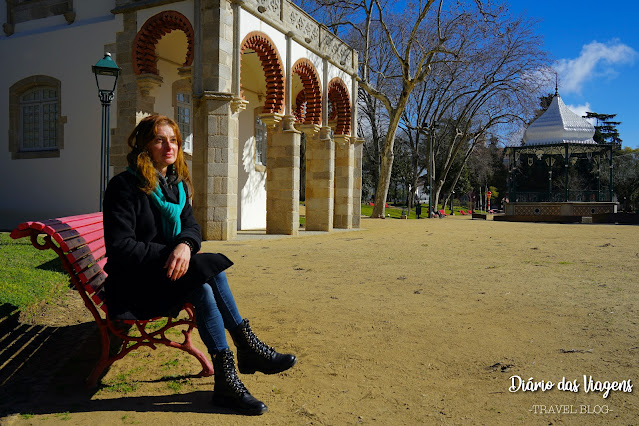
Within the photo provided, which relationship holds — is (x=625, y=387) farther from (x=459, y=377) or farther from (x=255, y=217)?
(x=255, y=217)

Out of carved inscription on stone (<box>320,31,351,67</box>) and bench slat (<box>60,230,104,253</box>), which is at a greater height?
carved inscription on stone (<box>320,31,351,67</box>)

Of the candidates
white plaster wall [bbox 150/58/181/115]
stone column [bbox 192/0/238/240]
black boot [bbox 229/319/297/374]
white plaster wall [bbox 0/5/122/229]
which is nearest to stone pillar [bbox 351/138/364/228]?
white plaster wall [bbox 150/58/181/115]

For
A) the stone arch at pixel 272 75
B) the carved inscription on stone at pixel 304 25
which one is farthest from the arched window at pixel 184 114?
the carved inscription on stone at pixel 304 25

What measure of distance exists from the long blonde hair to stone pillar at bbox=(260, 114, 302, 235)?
1129cm

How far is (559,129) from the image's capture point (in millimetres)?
31750

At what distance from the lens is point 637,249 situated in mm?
10359

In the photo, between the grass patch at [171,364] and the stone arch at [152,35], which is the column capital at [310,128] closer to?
the stone arch at [152,35]

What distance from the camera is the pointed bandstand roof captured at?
103 ft

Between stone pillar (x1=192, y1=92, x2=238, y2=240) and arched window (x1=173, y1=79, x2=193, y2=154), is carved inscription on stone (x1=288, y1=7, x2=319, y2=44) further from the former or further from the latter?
stone pillar (x1=192, y1=92, x2=238, y2=240)

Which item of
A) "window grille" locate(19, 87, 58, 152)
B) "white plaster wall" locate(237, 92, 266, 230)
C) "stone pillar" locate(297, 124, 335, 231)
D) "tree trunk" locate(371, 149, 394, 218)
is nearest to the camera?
"window grille" locate(19, 87, 58, 152)

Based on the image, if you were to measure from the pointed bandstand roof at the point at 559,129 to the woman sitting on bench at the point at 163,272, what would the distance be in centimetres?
3227

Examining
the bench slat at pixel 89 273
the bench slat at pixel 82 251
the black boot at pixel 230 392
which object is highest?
the bench slat at pixel 82 251

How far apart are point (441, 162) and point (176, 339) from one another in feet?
157

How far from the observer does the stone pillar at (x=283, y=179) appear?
14703mm
